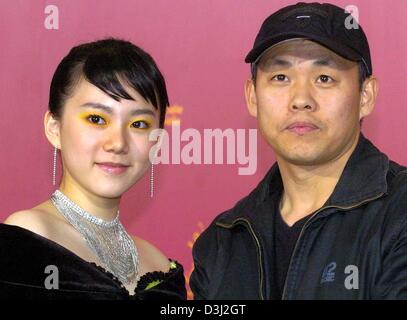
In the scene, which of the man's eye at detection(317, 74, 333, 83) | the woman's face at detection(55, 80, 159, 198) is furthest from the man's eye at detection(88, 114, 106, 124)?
the man's eye at detection(317, 74, 333, 83)

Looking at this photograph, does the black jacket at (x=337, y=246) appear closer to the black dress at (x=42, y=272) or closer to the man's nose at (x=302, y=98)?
the man's nose at (x=302, y=98)

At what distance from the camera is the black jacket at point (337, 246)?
171cm

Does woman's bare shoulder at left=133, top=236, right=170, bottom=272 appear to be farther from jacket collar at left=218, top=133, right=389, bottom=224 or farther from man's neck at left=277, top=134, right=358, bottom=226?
man's neck at left=277, top=134, right=358, bottom=226

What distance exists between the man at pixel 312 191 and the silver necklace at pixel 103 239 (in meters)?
0.18

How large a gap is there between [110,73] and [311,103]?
0.49m

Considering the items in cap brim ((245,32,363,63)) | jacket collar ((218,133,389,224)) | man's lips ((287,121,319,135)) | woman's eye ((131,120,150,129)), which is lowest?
jacket collar ((218,133,389,224))

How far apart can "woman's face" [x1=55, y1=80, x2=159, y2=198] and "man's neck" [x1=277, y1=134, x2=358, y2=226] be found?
0.37 metres

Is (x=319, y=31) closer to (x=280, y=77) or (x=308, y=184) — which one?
(x=280, y=77)

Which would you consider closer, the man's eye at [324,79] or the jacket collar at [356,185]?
the jacket collar at [356,185]

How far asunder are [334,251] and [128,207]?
2.92 ft

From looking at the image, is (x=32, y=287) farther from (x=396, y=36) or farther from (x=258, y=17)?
(x=396, y=36)

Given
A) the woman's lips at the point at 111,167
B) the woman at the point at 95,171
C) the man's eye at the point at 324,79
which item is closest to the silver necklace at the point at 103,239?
the woman at the point at 95,171

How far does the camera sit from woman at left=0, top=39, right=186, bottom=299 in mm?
1859

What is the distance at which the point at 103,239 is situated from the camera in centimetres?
201
